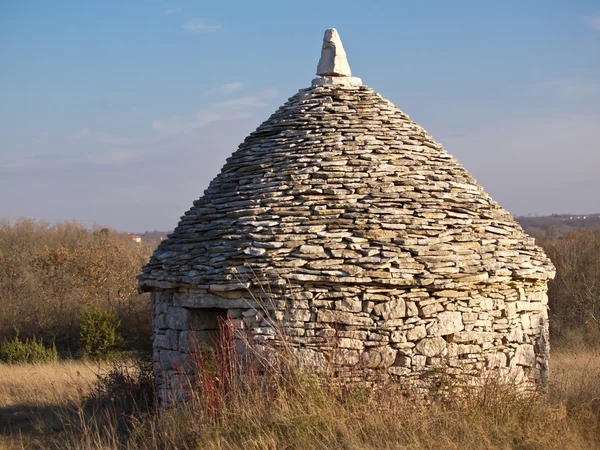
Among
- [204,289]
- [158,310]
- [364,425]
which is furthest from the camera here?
[158,310]

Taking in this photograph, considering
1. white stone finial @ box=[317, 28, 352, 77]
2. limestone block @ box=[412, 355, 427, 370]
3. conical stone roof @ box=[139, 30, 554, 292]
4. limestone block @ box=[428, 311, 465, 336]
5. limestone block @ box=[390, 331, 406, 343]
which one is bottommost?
limestone block @ box=[412, 355, 427, 370]

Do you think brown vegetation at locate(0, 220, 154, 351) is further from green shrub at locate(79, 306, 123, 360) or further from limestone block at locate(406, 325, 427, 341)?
limestone block at locate(406, 325, 427, 341)

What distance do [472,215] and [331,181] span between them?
158 centimetres

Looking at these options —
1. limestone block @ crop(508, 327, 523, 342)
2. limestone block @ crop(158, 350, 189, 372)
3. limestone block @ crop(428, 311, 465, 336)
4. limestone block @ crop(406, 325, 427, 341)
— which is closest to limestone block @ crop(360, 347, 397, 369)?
limestone block @ crop(406, 325, 427, 341)

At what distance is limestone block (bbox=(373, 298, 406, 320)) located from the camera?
20.4 ft

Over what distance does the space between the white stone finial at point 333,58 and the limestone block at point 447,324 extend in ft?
11.2

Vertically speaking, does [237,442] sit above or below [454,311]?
below

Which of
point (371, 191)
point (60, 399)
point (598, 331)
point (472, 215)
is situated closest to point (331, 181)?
point (371, 191)

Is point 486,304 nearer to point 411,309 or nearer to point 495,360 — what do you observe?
point 495,360

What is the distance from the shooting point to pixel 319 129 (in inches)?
295

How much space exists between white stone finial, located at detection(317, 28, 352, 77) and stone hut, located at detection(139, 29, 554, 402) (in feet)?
1.37

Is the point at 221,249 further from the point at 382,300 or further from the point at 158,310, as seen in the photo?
the point at 382,300

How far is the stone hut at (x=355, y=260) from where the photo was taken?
624 centimetres

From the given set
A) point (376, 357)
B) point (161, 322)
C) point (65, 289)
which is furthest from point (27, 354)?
point (376, 357)
